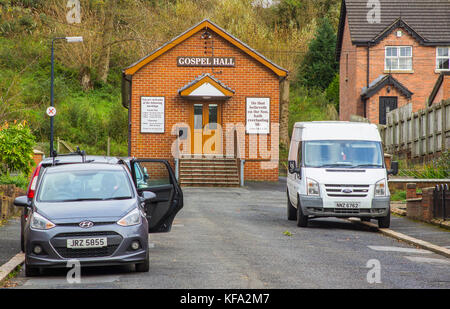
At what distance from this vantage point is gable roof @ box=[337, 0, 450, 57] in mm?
45812

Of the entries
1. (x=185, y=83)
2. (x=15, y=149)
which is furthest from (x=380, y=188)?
(x=185, y=83)

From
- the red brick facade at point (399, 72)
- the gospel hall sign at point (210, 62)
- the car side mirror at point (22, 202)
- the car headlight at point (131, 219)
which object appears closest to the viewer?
the car headlight at point (131, 219)

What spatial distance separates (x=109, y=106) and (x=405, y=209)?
2985 centimetres

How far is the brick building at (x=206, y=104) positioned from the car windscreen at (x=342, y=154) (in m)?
16.1

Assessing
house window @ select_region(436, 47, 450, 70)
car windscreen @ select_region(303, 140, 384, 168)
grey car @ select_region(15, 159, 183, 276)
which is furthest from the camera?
house window @ select_region(436, 47, 450, 70)

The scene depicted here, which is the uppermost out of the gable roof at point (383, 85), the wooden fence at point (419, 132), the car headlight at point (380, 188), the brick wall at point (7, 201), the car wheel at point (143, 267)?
the gable roof at point (383, 85)

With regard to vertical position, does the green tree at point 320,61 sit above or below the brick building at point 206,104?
above

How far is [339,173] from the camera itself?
1700cm

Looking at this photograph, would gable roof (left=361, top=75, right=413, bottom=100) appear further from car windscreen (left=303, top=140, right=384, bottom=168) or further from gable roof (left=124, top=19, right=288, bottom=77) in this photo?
car windscreen (left=303, top=140, right=384, bottom=168)

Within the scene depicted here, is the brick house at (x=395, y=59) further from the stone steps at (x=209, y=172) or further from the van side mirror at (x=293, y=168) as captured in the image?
the van side mirror at (x=293, y=168)

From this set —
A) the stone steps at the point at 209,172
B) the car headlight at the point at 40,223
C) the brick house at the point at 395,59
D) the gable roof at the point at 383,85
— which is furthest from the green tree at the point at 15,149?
the brick house at the point at 395,59

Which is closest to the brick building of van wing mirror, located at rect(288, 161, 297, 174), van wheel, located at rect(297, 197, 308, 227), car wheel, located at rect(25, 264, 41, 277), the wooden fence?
the wooden fence

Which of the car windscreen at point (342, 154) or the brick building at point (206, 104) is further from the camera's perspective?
the brick building at point (206, 104)

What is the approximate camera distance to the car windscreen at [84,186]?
1091 centimetres
